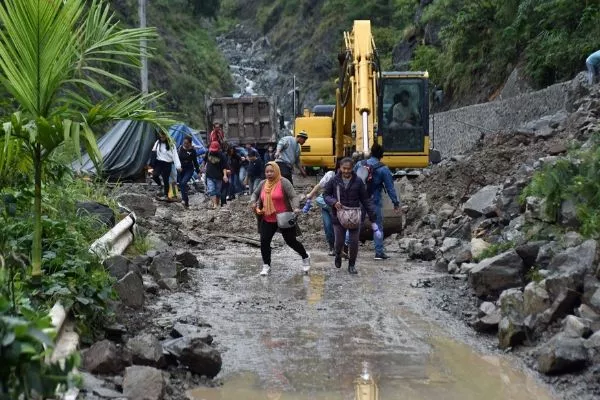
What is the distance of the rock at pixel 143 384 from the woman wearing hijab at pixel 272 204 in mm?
5994

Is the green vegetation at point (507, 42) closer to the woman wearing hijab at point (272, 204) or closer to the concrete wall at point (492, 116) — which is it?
the concrete wall at point (492, 116)

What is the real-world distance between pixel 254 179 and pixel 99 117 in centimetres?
1439

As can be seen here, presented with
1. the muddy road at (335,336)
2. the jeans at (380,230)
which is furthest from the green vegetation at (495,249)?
the jeans at (380,230)

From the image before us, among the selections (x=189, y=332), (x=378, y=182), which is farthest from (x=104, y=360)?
(x=378, y=182)

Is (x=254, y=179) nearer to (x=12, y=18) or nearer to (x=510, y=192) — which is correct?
(x=510, y=192)

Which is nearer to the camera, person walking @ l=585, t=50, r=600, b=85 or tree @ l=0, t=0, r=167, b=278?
tree @ l=0, t=0, r=167, b=278

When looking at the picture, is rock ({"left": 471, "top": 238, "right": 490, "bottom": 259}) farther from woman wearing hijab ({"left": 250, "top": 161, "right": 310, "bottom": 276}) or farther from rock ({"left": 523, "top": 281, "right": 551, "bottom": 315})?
rock ({"left": 523, "top": 281, "right": 551, "bottom": 315})

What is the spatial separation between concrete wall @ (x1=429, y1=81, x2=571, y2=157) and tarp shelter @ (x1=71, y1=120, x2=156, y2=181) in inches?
366

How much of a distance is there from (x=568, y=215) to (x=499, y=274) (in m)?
1.19

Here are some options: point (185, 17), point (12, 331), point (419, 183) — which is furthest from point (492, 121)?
point (185, 17)

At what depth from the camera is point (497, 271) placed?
10141 millimetres

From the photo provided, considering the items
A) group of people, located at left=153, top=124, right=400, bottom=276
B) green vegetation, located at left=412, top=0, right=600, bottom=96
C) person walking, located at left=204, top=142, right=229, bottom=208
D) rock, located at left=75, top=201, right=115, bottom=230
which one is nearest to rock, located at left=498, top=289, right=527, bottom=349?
group of people, located at left=153, top=124, right=400, bottom=276

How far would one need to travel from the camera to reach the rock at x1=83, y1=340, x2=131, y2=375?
6.80m

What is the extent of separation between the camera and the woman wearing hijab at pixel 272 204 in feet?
41.1
